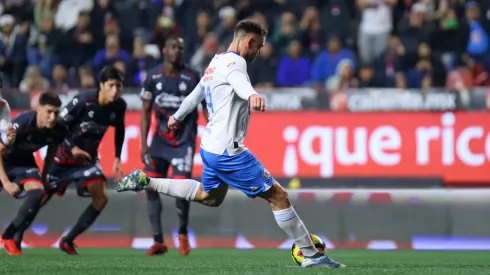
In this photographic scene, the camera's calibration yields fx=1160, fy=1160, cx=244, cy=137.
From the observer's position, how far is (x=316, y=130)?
56.1 ft

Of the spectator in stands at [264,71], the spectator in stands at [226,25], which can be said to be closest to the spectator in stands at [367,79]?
the spectator in stands at [264,71]

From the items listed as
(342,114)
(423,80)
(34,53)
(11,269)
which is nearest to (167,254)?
(11,269)

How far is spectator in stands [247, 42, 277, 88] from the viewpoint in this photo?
63.8 feet

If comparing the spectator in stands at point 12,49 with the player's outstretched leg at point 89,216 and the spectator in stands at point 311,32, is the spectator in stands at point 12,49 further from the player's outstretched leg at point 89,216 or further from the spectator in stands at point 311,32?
the player's outstretched leg at point 89,216

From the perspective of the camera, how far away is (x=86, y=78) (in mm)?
19109

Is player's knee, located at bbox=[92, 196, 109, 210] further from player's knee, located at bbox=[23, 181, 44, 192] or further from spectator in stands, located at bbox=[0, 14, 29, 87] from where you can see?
spectator in stands, located at bbox=[0, 14, 29, 87]

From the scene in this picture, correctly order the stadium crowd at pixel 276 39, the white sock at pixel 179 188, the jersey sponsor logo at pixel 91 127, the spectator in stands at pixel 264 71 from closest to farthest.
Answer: the white sock at pixel 179 188, the jersey sponsor logo at pixel 91 127, the spectator in stands at pixel 264 71, the stadium crowd at pixel 276 39

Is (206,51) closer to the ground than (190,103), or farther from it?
farther from it

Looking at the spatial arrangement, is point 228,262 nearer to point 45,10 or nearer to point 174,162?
point 174,162

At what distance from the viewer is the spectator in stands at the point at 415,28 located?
2041cm

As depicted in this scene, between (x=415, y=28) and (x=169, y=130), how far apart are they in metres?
8.14

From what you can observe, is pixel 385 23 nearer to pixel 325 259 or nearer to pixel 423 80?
pixel 423 80

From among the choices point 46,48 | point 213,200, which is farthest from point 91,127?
point 46,48

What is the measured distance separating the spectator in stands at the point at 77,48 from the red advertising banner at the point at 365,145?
12.5 feet
